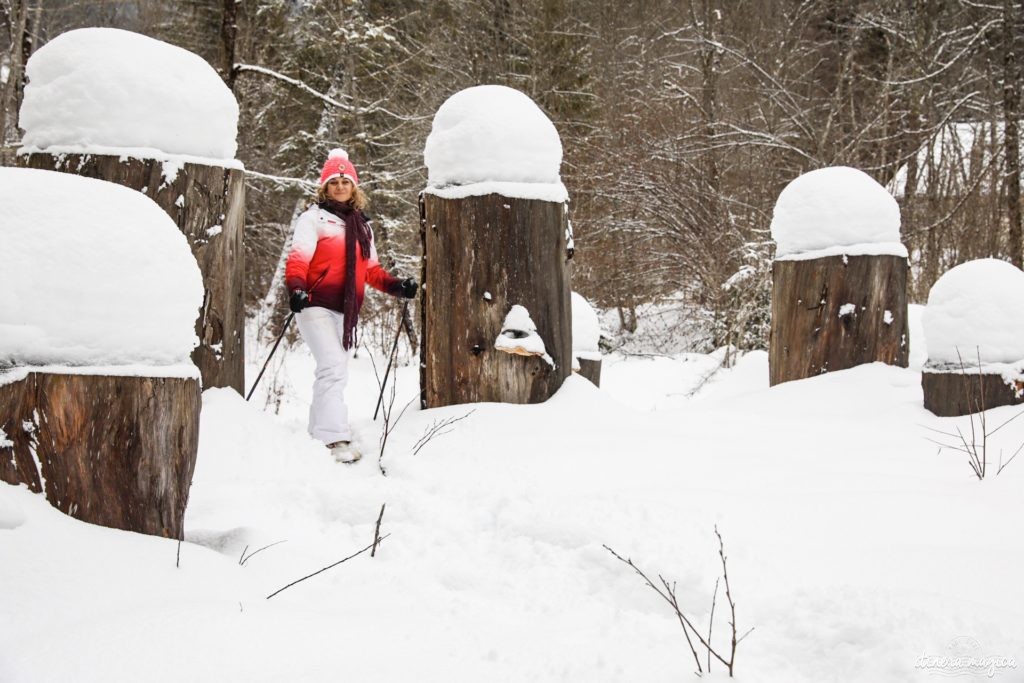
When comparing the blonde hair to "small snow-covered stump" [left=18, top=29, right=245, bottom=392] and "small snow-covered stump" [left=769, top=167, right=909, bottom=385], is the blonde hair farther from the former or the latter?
"small snow-covered stump" [left=769, top=167, right=909, bottom=385]

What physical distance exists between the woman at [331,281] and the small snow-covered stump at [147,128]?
51 cm

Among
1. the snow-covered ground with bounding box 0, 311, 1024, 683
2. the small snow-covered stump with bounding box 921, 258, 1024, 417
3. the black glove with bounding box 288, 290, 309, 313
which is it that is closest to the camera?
the snow-covered ground with bounding box 0, 311, 1024, 683

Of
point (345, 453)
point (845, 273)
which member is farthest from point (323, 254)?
point (845, 273)

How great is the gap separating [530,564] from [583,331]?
12.6 ft

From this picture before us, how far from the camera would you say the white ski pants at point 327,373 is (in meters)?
4.02

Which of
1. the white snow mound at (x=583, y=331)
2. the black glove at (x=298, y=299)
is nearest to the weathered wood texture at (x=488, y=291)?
the black glove at (x=298, y=299)

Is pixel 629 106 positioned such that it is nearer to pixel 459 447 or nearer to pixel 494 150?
pixel 494 150

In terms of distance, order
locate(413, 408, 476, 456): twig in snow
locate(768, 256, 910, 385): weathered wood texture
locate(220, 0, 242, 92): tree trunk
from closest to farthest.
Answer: locate(413, 408, 476, 456): twig in snow, locate(768, 256, 910, 385): weathered wood texture, locate(220, 0, 242, 92): tree trunk

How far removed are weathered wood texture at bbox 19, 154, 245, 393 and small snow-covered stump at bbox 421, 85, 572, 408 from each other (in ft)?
3.33

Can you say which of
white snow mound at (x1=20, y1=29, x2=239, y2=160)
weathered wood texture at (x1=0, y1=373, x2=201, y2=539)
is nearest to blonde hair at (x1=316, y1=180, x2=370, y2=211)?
white snow mound at (x1=20, y1=29, x2=239, y2=160)

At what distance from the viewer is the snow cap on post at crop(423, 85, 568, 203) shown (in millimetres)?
4160

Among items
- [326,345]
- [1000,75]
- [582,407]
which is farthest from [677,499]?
[1000,75]

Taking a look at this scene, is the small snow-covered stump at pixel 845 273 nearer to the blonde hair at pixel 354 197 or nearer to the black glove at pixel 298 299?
the blonde hair at pixel 354 197

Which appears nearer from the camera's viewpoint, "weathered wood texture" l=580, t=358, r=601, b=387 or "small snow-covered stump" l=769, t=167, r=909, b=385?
"small snow-covered stump" l=769, t=167, r=909, b=385
